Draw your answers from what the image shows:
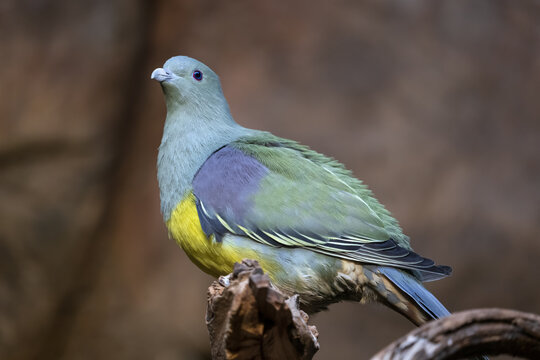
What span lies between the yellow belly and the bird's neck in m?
0.06

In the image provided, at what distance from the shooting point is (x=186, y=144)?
298 cm

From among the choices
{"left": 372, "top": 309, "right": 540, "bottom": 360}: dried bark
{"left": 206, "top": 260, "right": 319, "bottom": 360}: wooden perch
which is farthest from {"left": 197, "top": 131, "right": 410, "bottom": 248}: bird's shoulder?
{"left": 372, "top": 309, "right": 540, "bottom": 360}: dried bark

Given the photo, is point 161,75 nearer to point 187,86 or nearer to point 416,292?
point 187,86

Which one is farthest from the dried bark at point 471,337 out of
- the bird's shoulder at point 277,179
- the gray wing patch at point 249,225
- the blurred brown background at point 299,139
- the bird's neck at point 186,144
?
A: the blurred brown background at point 299,139

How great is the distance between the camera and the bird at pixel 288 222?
8.38 ft

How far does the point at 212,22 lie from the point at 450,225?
2.46m

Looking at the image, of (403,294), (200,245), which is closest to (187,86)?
(200,245)

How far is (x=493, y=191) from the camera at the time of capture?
4832 millimetres

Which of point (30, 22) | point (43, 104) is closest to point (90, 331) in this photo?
point (43, 104)

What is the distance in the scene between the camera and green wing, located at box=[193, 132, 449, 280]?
2574 millimetres

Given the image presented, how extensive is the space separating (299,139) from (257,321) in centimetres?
304

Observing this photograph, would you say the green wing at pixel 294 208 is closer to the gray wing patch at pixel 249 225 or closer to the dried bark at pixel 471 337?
the gray wing patch at pixel 249 225

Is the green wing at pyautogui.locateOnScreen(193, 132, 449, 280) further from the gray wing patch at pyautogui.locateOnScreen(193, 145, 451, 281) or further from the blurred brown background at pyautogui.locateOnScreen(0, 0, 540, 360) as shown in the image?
the blurred brown background at pyautogui.locateOnScreen(0, 0, 540, 360)

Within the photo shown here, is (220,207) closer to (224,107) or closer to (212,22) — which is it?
(224,107)
